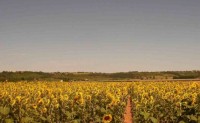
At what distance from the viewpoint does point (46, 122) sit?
39.0ft

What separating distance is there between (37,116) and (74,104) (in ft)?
7.65

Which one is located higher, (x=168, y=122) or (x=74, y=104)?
(x=74, y=104)

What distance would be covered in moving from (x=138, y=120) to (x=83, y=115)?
3.58 m

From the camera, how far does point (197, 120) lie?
1009cm

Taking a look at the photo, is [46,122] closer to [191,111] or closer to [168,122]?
[191,111]

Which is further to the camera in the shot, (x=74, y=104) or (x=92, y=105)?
(x=92, y=105)

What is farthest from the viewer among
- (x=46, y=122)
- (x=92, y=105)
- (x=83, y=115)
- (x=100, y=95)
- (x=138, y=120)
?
(x=100, y=95)

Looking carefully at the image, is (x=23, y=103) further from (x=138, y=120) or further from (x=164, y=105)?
(x=164, y=105)

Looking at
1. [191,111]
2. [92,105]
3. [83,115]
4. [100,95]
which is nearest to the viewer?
[191,111]

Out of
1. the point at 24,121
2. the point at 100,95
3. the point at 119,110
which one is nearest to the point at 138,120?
the point at 119,110

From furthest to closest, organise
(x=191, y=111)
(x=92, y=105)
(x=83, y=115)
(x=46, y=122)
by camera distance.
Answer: (x=92, y=105) → (x=83, y=115) → (x=191, y=111) → (x=46, y=122)

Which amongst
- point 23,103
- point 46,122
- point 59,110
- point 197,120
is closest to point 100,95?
point 59,110

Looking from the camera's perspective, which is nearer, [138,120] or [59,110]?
[59,110]

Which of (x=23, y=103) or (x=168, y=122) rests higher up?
(x=23, y=103)
